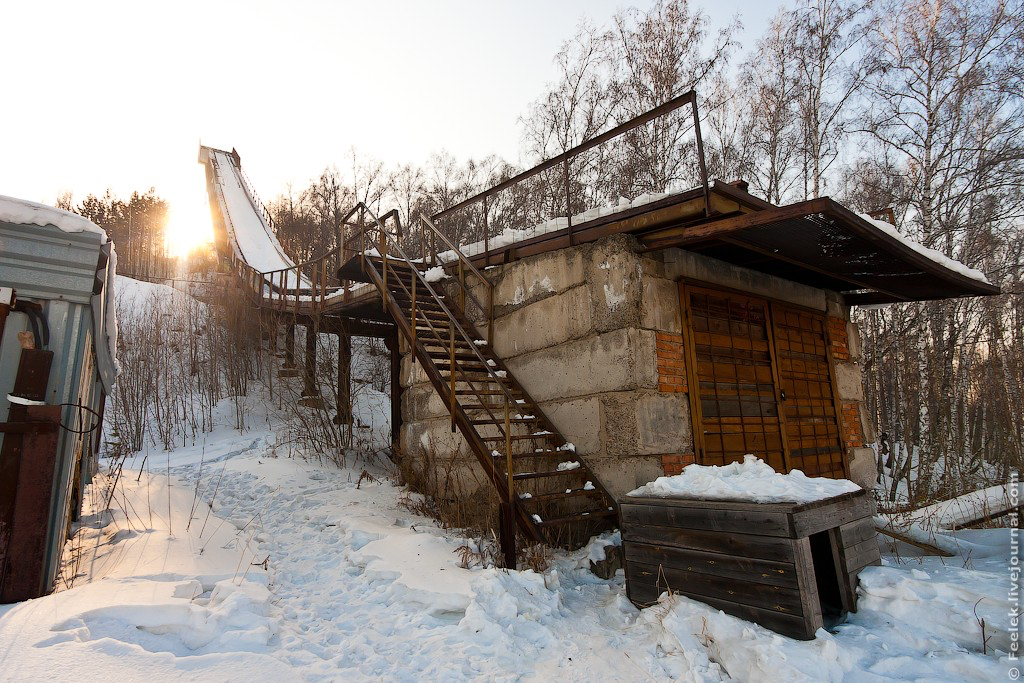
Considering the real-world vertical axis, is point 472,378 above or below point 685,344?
below

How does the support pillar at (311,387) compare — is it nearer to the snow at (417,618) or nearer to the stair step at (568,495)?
the snow at (417,618)

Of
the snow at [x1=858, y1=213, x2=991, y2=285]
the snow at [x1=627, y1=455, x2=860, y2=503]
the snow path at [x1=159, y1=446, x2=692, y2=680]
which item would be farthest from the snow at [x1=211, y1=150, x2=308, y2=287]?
the snow at [x1=858, y1=213, x2=991, y2=285]

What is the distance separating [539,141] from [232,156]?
21023mm

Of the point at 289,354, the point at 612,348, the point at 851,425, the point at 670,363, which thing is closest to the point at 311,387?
the point at 289,354

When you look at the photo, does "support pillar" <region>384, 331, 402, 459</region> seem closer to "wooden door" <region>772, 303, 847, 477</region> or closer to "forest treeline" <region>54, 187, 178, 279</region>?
"wooden door" <region>772, 303, 847, 477</region>

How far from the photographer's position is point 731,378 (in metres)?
6.05

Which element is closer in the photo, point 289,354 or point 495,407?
point 495,407

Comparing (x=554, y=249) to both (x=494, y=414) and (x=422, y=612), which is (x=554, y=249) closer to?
(x=494, y=414)

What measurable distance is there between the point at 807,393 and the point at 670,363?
265 cm

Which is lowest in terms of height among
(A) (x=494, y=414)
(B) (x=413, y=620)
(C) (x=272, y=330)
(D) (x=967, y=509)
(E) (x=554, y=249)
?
(B) (x=413, y=620)

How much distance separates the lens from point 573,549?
5246 mm

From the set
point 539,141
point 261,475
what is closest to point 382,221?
point 261,475

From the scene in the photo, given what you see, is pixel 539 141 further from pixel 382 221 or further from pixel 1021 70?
pixel 1021 70

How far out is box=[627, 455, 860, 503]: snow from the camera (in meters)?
3.56
